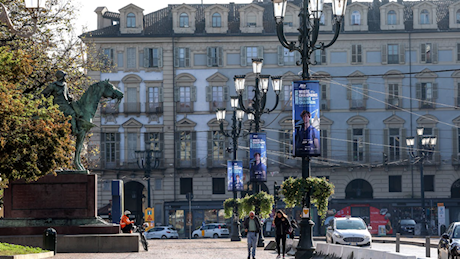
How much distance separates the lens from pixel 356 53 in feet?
236

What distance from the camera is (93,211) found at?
27.6 metres

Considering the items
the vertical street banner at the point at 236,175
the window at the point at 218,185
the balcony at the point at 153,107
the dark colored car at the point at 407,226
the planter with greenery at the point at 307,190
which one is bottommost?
the dark colored car at the point at 407,226

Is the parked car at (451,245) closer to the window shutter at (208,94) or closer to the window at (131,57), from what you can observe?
the window shutter at (208,94)

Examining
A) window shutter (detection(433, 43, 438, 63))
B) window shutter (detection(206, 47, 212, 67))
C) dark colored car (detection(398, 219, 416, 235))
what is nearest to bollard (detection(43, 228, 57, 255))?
dark colored car (detection(398, 219, 416, 235))

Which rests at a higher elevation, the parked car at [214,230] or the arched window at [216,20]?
the arched window at [216,20]

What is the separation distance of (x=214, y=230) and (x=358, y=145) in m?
14.7

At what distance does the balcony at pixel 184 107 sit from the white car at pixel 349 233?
35076 millimetres

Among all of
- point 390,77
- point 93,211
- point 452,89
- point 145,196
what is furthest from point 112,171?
point 93,211

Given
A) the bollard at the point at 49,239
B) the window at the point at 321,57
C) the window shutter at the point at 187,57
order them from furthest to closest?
the window at the point at 321,57, the window shutter at the point at 187,57, the bollard at the point at 49,239

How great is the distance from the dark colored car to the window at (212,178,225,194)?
14.3 m

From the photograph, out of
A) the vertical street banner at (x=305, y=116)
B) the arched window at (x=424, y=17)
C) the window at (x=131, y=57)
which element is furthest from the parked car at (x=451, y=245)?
the arched window at (x=424, y=17)

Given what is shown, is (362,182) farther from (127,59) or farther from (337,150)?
(127,59)

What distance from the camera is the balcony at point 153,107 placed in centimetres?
7156

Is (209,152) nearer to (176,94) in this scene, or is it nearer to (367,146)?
(176,94)
